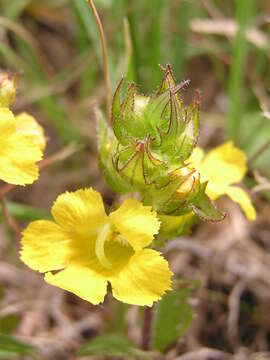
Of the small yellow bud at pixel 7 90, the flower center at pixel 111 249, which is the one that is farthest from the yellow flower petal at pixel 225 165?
the small yellow bud at pixel 7 90

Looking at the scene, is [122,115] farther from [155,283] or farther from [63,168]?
[63,168]

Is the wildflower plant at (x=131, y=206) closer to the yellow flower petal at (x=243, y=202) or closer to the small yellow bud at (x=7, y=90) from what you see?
the yellow flower petal at (x=243, y=202)

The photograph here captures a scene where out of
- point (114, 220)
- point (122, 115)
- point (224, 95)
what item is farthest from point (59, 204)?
point (224, 95)

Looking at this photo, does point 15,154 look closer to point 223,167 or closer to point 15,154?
point 15,154

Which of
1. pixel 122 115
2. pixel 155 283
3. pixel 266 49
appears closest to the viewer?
pixel 155 283

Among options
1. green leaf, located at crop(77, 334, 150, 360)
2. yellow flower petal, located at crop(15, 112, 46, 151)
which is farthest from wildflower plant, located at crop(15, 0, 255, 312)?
green leaf, located at crop(77, 334, 150, 360)

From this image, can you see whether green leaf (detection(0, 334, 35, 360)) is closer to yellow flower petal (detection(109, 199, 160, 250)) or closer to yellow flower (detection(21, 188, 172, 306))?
yellow flower (detection(21, 188, 172, 306))
